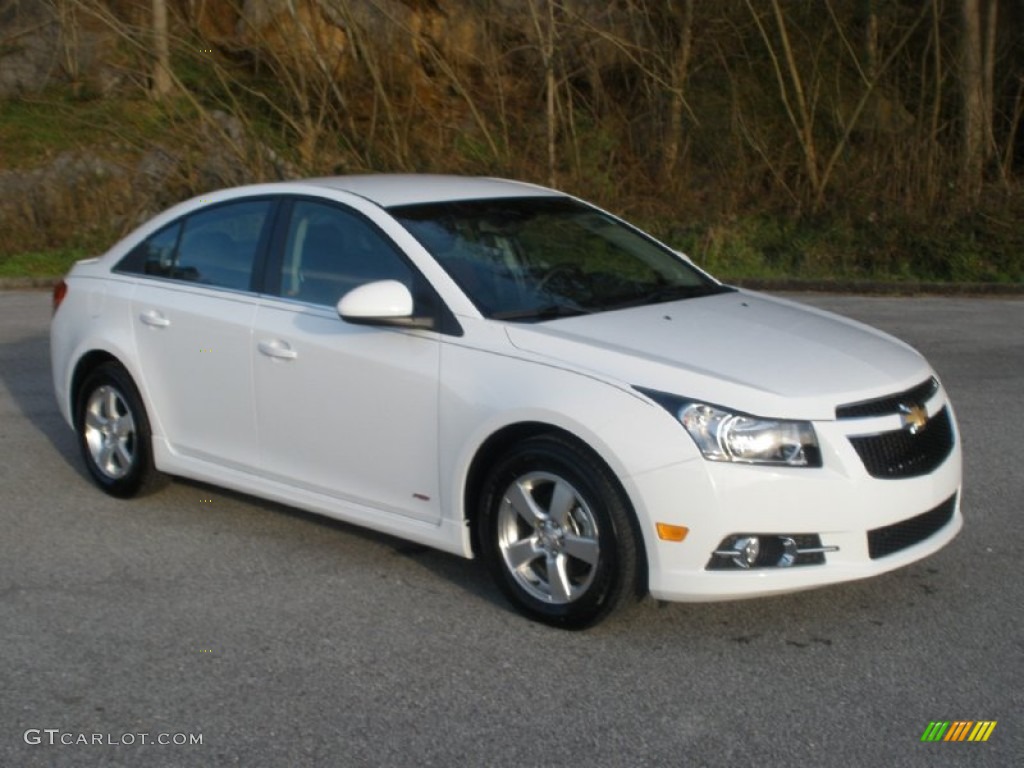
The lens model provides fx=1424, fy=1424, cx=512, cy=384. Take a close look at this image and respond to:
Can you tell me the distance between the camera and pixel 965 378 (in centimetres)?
1029

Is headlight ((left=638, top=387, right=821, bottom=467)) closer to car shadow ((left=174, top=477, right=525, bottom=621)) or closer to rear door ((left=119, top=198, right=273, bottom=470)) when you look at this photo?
car shadow ((left=174, top=477, right=525, bottom=621))

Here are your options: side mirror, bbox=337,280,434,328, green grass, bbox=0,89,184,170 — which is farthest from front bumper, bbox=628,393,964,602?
green grass, bbox=0,89,184,170

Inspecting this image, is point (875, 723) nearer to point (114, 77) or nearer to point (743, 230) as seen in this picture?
point (743, 230)

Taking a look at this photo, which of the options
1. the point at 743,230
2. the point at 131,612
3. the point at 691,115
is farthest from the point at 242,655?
the point at 691,115

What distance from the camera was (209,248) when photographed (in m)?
6.92

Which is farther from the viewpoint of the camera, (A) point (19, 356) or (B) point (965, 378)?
(A) point (19, 356)

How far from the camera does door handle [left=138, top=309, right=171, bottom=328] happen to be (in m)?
6.89

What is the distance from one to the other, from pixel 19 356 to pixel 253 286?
590 cm

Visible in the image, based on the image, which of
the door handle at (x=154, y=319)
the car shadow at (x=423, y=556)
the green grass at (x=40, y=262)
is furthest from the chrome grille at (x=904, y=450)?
the green grass at (x=40, y=262)

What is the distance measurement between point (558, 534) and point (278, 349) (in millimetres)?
1679

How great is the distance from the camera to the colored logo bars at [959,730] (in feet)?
14.5

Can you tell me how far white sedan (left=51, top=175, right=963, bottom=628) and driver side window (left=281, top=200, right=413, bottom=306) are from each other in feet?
0.04

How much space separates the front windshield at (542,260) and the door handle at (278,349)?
74 centimetres

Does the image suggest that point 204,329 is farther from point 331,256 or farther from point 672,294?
point 672,294
